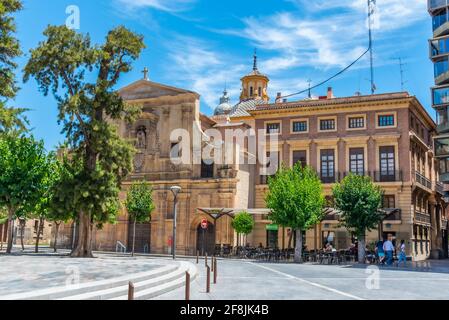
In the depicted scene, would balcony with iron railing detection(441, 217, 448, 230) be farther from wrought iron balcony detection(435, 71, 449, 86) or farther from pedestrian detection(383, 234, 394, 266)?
pedestrian detection(383, 234, 394, 266)

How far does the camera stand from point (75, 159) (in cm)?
2992

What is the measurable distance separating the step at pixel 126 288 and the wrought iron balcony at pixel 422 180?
26052mm

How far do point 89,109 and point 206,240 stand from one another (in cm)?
1565

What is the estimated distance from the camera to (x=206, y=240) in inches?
1551

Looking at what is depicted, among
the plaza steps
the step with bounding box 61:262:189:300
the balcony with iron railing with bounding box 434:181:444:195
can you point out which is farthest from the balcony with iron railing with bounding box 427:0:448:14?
the plaza steps

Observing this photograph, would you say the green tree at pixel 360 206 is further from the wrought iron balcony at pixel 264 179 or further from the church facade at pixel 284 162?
the wrought iron balcony at pixel 264 179

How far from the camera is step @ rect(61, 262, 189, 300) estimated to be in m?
10.4

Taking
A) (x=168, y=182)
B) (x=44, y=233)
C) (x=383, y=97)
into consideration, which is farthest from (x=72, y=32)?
(x=44, y=233)

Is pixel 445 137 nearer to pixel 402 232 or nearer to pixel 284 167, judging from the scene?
pixel 402 232

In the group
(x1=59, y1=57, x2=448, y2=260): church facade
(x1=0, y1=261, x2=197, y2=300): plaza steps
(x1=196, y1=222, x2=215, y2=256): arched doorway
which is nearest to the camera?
(x1=0, y1=261, x2=197, y2=300): plaza steps

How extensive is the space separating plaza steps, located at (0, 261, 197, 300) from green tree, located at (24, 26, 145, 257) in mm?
12429

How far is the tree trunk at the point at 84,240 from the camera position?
28.3m

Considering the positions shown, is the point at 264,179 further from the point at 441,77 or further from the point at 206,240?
the point at 441,77
